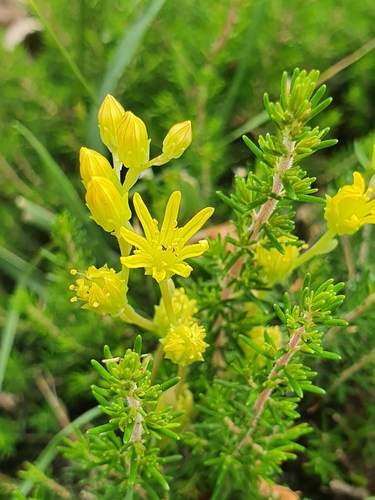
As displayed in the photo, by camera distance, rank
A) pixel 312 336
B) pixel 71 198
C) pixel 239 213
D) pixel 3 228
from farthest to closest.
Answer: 1. pixel 3 228
2. pixel 71 198
3. pixel 239 213
4. pixel 312 336

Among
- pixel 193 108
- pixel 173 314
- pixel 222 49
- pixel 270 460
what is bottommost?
pixel 270 460

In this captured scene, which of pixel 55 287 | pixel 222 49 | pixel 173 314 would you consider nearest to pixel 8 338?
pixel 55 287

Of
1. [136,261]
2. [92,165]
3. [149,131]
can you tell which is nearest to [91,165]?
[92,165]

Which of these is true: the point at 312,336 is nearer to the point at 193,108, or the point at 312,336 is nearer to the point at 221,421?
the point at 221,421

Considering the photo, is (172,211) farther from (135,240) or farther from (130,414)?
(130,414)

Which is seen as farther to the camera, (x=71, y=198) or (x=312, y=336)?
(x=71, y=198)

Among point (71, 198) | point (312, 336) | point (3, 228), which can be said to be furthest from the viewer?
point (3, 228)

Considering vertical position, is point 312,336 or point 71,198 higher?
point 71,198
